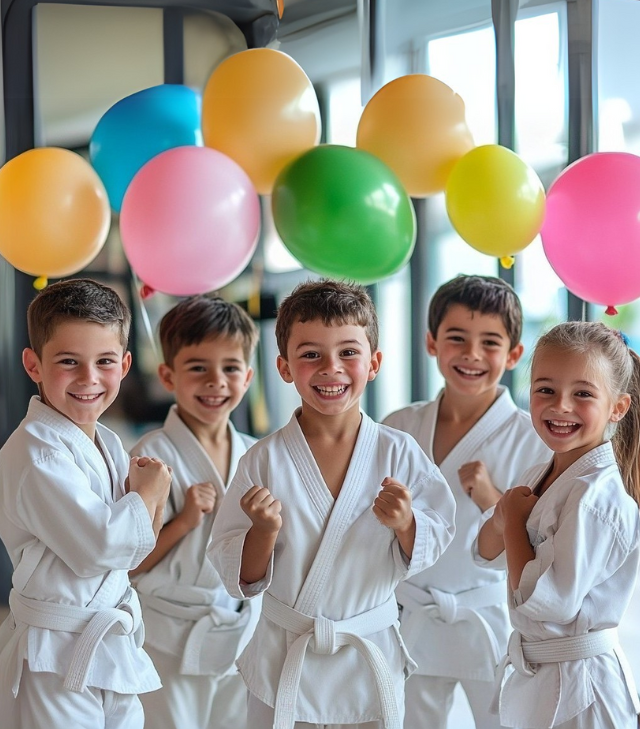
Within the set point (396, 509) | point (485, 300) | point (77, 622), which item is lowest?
point (77, 622)

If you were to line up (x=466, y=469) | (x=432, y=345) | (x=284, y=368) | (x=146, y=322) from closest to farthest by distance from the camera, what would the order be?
(x=284, y=368) → (x=466, y=469) → (x=432, y=345) → (x=146, y=322)

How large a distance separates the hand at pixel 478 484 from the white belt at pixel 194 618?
0.66m

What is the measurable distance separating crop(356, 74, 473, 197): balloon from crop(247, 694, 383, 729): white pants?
4.06 feet

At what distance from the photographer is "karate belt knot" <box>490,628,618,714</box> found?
1719 mm

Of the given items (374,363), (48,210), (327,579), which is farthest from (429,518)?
(48,210)

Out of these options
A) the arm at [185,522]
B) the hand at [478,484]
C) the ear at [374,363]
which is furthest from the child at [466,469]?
the arm at [185,522]

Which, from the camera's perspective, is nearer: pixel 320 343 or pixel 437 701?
pixel 320 343

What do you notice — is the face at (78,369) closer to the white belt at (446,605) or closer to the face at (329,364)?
the face at (329,364)

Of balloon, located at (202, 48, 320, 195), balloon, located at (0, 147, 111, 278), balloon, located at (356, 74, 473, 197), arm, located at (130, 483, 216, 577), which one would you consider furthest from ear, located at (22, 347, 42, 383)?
balloon, located at (356, 74, 473, 197)

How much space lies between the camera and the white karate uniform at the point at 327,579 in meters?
1.78

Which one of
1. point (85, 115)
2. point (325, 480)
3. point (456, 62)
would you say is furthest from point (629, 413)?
point (85, 115)

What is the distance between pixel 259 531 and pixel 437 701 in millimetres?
819

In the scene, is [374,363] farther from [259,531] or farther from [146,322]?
[146,322]

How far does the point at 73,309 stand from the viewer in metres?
1.82
